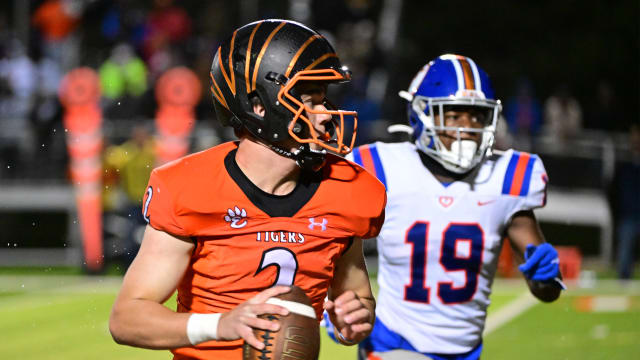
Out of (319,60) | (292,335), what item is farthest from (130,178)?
(292,335)

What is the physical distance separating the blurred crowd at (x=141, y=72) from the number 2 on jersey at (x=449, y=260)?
29.1 feet

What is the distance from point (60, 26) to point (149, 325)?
12676 millimetres

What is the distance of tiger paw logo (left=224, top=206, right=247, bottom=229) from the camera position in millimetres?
3135

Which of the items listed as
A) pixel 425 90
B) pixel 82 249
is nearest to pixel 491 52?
pixel 82 249

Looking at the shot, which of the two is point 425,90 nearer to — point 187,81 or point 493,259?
point 493,259

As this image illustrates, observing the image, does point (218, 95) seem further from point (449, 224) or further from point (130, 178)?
point (130, 178)

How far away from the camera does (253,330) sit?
286 cm

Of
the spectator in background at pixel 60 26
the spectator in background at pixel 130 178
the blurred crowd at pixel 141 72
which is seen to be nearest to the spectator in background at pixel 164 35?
the blurred crowd at pixel 141 72

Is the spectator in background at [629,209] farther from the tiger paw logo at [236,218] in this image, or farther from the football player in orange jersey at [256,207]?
the tiger paw logo at [236,218]

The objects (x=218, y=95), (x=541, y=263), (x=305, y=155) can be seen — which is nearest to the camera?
(x=305, y=155)

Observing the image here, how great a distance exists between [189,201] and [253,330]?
18.5 inches

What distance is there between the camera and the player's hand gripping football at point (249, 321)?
9.25ft

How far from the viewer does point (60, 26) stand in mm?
14891

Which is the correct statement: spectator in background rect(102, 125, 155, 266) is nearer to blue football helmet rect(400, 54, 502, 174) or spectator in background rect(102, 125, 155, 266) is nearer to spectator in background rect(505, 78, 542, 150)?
spectator in background rect(505, 78, 542, 150)
